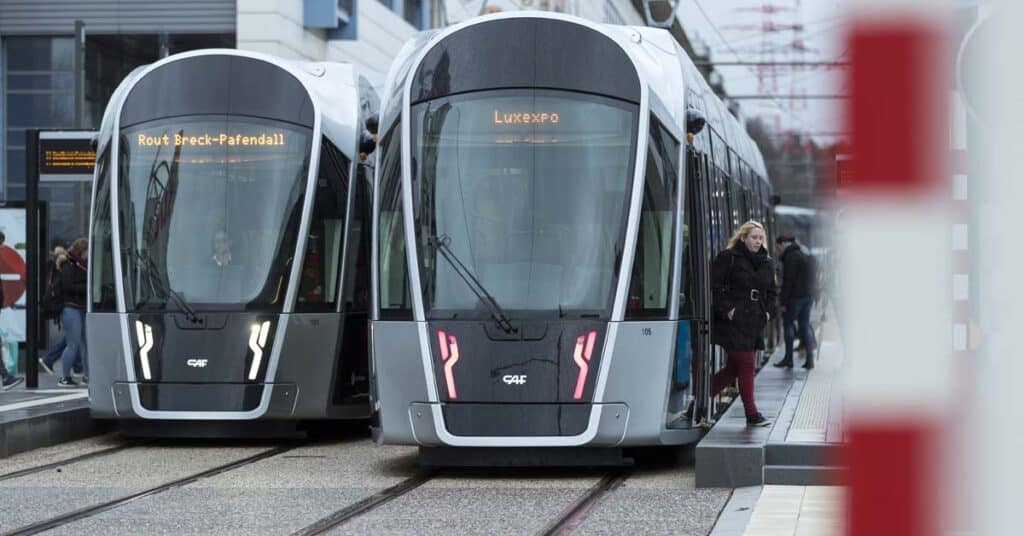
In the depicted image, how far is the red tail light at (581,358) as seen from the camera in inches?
452

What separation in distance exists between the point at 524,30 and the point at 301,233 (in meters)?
3.12

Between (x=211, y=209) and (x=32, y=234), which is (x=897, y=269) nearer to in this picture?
(x=211, y=209)

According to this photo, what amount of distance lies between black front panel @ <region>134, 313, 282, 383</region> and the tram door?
360cm

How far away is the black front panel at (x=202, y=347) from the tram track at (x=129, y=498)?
0.76 metres

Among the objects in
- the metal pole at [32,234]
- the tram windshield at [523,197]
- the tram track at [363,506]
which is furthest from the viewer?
the metal pole at [32,234]

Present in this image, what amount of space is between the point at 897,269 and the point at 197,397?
1293 centimetres

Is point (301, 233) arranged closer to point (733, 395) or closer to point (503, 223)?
point (503, 223)

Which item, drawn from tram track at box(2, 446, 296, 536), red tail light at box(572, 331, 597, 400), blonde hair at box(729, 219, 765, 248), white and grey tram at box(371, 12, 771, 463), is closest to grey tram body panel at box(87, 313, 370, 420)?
tram track at box(2, 446, 296, 536)

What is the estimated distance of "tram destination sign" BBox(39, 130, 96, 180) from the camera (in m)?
17.3

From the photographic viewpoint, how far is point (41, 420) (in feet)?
47.5

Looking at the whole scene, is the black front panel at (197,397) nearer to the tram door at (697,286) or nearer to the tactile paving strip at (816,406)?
the tram door at (697,286)

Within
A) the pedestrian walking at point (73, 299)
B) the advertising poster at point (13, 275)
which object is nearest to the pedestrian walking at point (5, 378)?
the pedestrian walking at point (73, 299)

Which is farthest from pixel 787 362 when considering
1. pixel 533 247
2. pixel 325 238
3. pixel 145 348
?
pixel 533 247

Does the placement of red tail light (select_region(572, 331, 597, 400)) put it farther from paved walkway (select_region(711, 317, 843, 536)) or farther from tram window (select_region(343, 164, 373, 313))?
tram window (select_region(343, 164, 373, 313))
